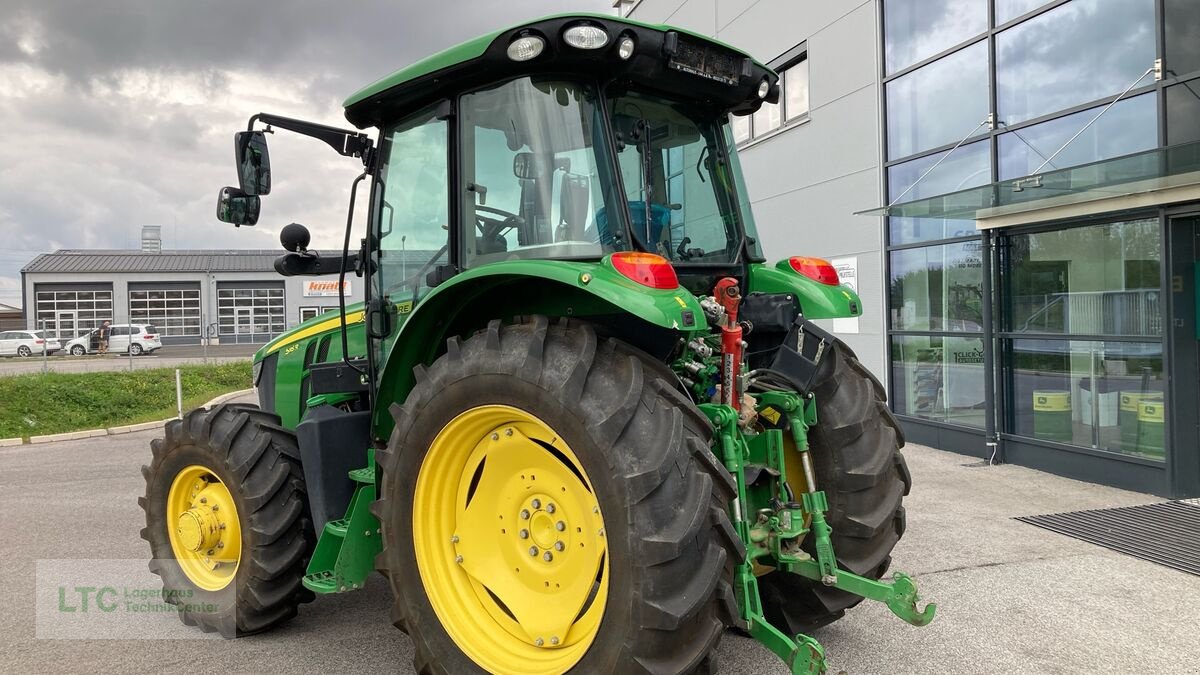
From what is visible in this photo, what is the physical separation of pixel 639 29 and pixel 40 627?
4.16 meters

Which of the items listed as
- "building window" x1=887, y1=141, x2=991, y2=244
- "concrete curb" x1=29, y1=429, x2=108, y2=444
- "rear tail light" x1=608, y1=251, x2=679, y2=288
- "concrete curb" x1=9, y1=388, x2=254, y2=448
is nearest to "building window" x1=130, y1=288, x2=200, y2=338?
"concrete curb" x1=9, y1=388, x2=254, y2=448

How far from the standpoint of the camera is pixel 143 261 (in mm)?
45938

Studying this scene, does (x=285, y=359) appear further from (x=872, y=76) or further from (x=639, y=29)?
(x=872, y=76)

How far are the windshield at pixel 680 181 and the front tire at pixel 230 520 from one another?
7.22 ft

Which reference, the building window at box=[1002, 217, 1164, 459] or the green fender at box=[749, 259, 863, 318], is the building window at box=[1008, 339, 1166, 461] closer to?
the building window at box=[1002, 217, 1164, 459]

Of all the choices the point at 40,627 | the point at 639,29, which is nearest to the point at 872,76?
the point at 639,29

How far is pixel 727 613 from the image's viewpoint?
99.0 inches

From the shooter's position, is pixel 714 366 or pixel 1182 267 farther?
pixel 1182 267

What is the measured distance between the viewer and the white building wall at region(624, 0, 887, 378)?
9.84m

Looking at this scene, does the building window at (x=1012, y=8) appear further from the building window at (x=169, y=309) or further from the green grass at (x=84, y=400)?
the building window at (x=169, y=309)

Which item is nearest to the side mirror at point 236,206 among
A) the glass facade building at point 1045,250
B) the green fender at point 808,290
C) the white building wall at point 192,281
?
the green fender at point 808,290

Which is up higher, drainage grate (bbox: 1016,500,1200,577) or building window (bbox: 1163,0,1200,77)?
building window (bbox: 1163,0,1200,77)

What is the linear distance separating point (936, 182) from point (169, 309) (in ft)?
148

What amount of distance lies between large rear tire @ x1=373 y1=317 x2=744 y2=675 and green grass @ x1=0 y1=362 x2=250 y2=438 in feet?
38.6
